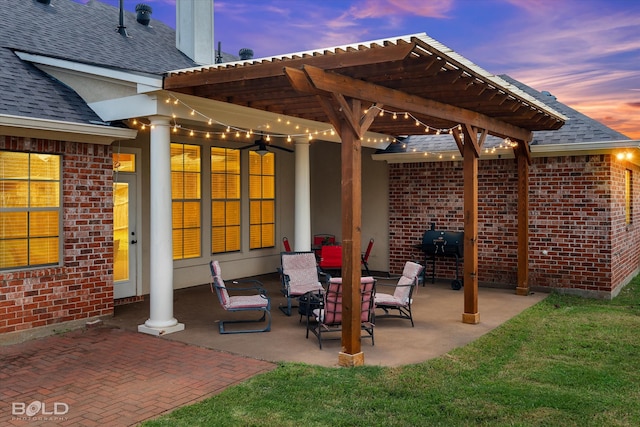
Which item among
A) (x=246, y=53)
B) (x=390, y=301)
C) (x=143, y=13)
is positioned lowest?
(x=390, y=301)

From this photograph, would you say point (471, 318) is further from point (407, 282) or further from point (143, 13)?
point (143, 13)

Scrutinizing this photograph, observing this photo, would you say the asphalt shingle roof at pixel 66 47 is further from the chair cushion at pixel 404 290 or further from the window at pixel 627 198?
the window at pixel 627 198

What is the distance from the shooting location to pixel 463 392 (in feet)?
15.8

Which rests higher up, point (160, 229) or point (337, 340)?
point (160, 229)

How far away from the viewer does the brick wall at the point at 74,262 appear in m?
6.68

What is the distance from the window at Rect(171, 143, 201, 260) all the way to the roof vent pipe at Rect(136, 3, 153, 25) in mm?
3699

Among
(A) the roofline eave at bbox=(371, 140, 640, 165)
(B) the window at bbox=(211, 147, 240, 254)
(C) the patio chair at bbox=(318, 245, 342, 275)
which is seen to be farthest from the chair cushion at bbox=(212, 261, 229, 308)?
(A) the roofline eave at bbox=(371, 140, 640, 165)

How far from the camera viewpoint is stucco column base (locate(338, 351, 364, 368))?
551 centimetres

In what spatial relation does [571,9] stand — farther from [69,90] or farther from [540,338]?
[69,90]

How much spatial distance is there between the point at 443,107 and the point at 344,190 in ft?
7.04

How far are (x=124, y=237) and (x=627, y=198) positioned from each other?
9984 millimetres

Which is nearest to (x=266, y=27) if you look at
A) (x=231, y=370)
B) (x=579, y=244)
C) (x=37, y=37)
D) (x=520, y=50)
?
(x=520, y=50)

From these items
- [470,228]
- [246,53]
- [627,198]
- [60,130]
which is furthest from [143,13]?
[627,198]

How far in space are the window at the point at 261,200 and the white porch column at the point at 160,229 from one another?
4.64 meters
